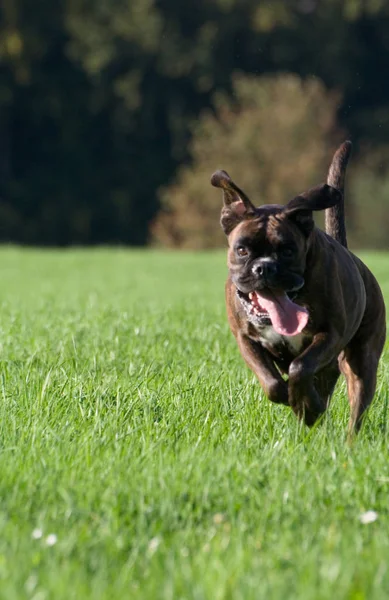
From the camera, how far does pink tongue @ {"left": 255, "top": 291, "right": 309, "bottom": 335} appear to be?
494cm

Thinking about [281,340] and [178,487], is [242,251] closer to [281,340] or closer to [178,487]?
[281,340]

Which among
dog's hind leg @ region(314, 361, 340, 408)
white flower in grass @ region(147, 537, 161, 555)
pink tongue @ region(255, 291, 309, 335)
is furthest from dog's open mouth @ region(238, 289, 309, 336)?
white flower in grass @ region(147, 537, 161, 555)

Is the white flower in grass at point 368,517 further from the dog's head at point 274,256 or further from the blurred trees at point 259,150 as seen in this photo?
the blurred trees at point 259,150

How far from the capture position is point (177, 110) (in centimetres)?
5169

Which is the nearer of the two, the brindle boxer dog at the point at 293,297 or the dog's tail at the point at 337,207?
the brindle boxer dog at the point at 293,297

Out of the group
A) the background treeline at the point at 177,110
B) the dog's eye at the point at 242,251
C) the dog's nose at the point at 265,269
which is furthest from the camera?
the background treeline at the point at 177,110

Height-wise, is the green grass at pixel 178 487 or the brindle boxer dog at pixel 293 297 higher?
the brindle boxer dog at pixel 293 297

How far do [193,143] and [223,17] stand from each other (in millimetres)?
5830

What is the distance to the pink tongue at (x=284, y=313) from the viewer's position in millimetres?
4938

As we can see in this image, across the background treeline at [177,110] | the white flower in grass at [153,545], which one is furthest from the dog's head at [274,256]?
the background treeline at [177,110]

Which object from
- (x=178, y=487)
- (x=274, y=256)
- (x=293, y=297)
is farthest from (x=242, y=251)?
(x=178, y=487)

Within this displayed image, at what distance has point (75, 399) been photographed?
555cm

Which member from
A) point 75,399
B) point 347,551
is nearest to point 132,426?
point 75,399

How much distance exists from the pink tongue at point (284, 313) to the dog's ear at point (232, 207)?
0.42 meters
